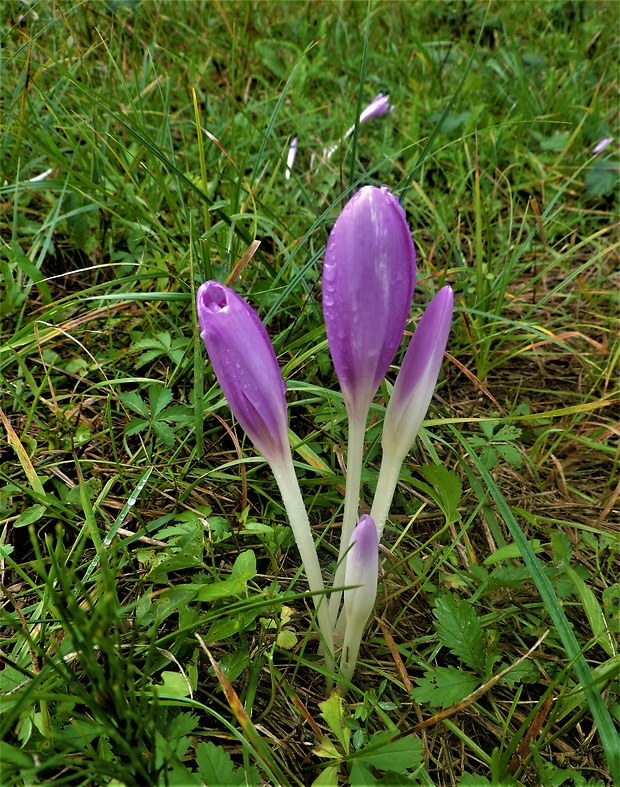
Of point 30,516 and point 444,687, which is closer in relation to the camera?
point 444,687

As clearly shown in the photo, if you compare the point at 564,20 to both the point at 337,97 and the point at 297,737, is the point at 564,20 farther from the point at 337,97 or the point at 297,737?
the point at 297,737

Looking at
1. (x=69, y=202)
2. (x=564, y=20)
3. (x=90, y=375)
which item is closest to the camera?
(x=90, y=375)

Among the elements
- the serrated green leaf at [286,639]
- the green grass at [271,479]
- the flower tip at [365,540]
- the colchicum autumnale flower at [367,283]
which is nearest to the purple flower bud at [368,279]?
the colchicum autumnale flower at [367,283]

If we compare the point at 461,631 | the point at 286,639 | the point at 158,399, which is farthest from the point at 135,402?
the point at 461,631

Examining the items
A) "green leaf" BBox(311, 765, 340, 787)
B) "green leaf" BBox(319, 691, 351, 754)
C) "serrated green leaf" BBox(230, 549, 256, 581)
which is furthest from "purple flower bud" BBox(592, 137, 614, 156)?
"green leaf" BBox(311, 765, 340, 787)

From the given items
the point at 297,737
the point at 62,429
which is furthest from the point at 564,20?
the point at 297,737

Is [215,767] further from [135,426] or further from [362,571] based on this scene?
[135,426]
